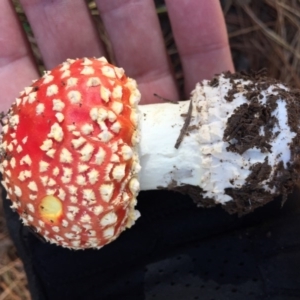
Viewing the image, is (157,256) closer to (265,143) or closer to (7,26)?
(265,143)

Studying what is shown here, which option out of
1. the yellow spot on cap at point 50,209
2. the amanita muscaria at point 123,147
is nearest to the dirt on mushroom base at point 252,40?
the amanita muscaria at point 123,147

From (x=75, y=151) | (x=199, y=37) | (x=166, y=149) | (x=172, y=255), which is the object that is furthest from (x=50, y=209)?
(x=199, y=37)

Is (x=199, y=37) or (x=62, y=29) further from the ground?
(x=62, y=29)

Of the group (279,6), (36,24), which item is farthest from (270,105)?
(36,24)

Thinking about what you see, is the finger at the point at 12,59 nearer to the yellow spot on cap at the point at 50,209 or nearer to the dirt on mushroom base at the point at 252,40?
the dirt on mushroom base at the point at 252,40

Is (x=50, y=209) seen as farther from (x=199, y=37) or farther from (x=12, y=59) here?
(x=199, y=37)

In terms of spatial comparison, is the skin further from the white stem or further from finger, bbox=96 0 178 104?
the white stem

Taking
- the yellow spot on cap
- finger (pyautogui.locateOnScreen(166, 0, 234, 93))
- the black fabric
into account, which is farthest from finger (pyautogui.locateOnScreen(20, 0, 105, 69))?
the yellow spot on cap
